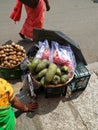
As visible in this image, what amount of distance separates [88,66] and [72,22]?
2.12 m

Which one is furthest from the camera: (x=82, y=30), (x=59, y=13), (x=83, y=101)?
(x=59, y=13)

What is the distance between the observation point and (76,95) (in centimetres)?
457

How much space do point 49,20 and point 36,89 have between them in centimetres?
312

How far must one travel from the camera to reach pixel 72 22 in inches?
278

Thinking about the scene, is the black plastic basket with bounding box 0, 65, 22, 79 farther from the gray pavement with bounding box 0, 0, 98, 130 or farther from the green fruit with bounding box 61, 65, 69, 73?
the green fruit with bounding box 61, 65, 69, 73

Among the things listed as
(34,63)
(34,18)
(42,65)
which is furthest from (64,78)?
(34,18)

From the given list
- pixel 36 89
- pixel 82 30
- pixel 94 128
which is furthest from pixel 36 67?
pixel 82 30

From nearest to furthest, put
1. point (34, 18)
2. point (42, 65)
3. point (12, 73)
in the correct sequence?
point (42, 65), point (12, 73), point (34, 18)

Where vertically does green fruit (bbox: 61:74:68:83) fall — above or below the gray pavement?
above

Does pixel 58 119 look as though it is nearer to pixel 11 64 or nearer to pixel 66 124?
pixel 66 124

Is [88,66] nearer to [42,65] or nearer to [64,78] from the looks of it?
[64,78]

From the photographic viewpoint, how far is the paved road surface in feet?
20.3

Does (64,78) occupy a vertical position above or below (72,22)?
above

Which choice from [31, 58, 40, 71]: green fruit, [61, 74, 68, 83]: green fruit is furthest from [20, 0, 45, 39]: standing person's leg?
[61, 74, 68, 83]: green fruit
